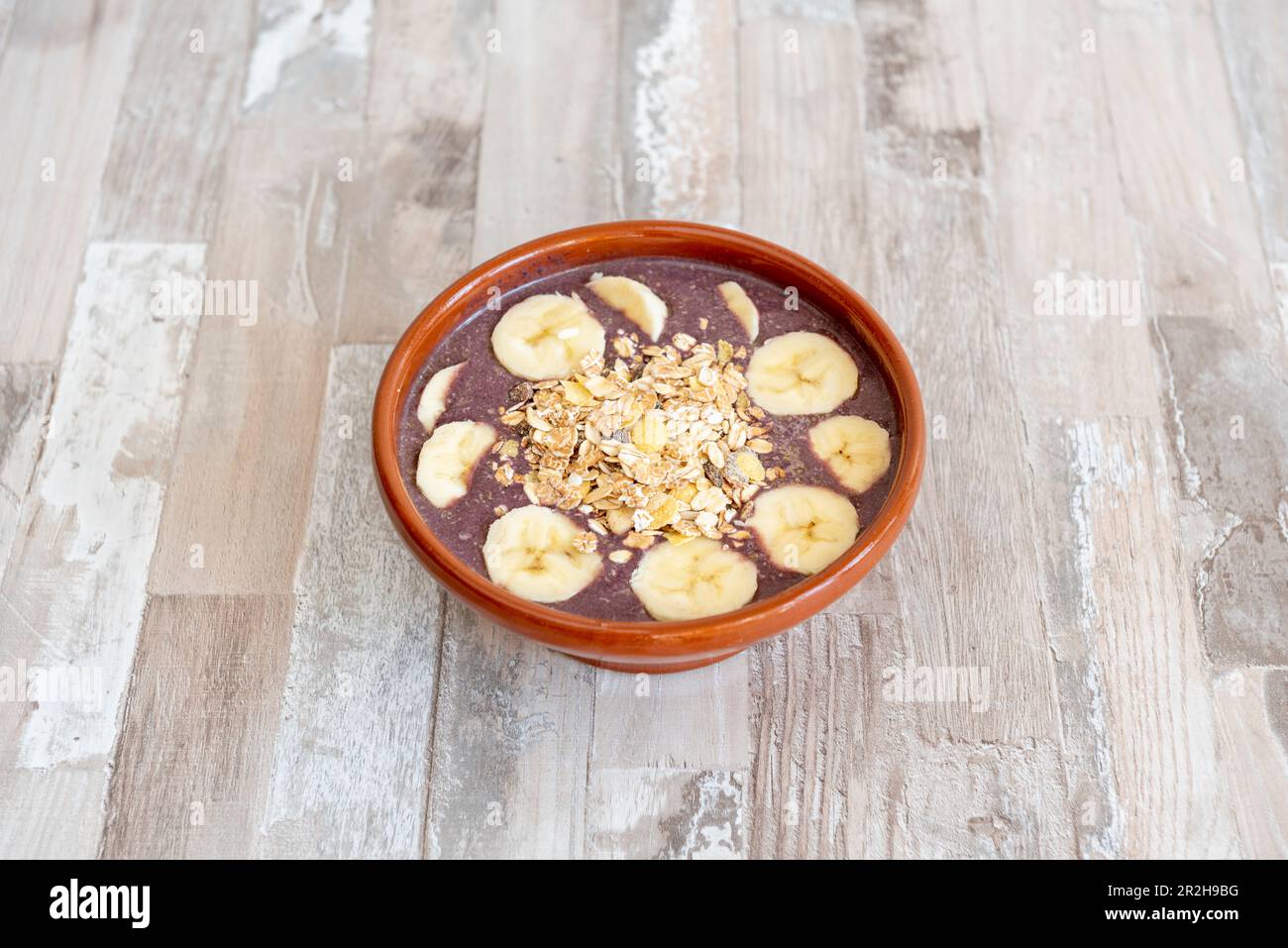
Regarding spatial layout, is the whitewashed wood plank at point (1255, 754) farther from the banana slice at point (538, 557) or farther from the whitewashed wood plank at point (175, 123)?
the whitewashed wood plank at point (175, 123)

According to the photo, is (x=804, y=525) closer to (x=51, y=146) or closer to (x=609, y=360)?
(x=609, y=360)

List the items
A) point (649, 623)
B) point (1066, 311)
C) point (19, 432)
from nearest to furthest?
point (649, 623)
point (19, 432)
point (1066, 311)

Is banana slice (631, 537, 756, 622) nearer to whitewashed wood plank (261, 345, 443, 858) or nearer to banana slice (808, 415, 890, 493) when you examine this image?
banana slice (808, 415, 890, 493)

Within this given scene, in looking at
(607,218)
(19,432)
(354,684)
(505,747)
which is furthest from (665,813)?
(19,432)

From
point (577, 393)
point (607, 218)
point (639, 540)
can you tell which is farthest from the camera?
point (607, 218)

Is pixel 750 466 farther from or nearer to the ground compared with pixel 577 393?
nearer to the ground

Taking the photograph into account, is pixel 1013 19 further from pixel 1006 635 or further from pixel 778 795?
pixel 778 795

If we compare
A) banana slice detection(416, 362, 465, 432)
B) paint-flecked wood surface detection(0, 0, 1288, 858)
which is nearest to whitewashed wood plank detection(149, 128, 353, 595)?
paint-flecked wood surface detection(0, 0, 1288, 858)

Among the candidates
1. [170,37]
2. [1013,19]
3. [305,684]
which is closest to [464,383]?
[305,684]
